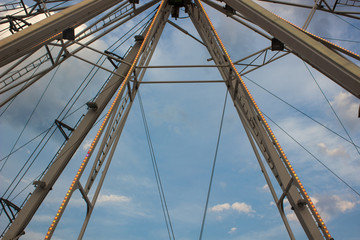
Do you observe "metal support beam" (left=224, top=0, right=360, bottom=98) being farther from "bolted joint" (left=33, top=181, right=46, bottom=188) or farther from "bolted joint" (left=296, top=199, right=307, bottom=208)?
"bolted joint" (left=33, top=181, right=46, bottom=188)

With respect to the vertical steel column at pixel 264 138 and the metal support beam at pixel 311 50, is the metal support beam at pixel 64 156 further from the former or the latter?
the metal support beam at pixel 311 50

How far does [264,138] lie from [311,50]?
4.22m

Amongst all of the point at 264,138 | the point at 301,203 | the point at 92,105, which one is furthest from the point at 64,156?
the point at 301,203

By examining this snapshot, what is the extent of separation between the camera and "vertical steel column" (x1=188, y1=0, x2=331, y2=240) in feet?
34.3

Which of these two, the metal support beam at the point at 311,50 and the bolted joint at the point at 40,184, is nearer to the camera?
the metal support beam at the point at 311,50

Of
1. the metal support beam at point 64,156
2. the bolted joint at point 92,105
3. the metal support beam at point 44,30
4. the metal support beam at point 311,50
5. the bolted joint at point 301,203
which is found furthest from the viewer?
the bolted joint at point 92,105

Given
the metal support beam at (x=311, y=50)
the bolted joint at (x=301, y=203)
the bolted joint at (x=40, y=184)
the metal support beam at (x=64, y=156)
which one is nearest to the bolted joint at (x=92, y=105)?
the metal support beam at (x=64, y=156)

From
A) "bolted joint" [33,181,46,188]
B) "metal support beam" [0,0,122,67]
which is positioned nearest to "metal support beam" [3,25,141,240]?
"bolted joint" [33,181,46,188]

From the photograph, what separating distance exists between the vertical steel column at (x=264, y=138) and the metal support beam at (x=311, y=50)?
2.94 metres

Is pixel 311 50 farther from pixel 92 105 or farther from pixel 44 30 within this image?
pixel 92 105

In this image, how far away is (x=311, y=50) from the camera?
398 inches

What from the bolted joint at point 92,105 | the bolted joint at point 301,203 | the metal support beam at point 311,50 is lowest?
the bolted joint at point 301,203

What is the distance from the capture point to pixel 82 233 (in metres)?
11.0

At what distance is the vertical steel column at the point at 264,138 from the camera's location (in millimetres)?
10461
